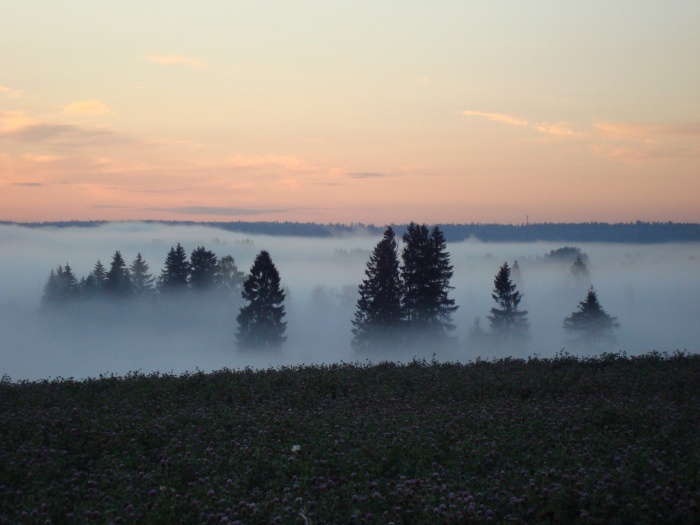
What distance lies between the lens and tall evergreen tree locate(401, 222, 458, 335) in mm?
52344

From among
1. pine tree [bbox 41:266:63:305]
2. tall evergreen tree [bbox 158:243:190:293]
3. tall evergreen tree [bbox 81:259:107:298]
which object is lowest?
pine tree [bbox 41:266:63:305]

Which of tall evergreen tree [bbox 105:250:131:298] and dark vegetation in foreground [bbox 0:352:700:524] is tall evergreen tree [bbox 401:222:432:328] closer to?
dark vegetation in foreground [bbox 0:352:700:524]

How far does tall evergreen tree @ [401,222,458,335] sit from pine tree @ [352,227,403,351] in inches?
29.5

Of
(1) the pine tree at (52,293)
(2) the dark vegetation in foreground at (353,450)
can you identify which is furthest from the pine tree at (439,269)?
(1) the pine tree at (52,293)

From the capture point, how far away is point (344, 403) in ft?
50.1

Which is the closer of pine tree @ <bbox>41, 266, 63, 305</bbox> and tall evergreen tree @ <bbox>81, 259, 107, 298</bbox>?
tall evergreen tree @ <bbox>81, 259, 107, 298</bbox>

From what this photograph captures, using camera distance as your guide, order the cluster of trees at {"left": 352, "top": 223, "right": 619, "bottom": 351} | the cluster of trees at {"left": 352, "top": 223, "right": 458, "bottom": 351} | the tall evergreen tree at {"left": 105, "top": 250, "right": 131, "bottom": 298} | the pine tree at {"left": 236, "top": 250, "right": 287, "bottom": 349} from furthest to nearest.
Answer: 1. the tall evergreen tree at {"left": 105, "top": 250, "right": 131, "bottom": 298}
2. the pine tree at {"left": 236, "top": 250, "right": 287, "bottom": 349}
3. the cluster of trees at {"left": 352, "top": 223, "right": 458, "bottom": 351}
4. the cluster of trees at {"left": 352, "top": 223, "right": 619, "bottom": 351}

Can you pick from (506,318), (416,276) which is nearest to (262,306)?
(416,276)

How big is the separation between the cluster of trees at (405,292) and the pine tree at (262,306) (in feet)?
28.6

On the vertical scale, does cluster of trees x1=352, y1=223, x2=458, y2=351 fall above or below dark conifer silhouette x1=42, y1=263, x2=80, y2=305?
above

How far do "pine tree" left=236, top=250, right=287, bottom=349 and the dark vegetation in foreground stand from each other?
3972 centimetres

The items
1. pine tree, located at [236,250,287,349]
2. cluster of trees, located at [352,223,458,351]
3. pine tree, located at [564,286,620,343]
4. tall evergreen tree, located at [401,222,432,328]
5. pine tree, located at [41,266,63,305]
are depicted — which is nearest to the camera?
tall evergreen tree, located at [401,222,432,328]

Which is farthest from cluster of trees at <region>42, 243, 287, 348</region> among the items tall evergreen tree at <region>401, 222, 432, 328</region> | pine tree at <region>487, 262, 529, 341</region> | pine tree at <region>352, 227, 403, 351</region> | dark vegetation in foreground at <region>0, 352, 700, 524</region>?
dark vegetation in foreground at <region>0, 352, 700, 524</region>

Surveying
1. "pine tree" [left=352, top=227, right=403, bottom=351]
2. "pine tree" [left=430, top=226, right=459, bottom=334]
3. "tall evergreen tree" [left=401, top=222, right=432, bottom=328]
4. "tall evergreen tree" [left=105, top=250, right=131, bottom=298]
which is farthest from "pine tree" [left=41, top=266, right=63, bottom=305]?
"pine tree" [left=430, top=226, right=459, bottom=334]
